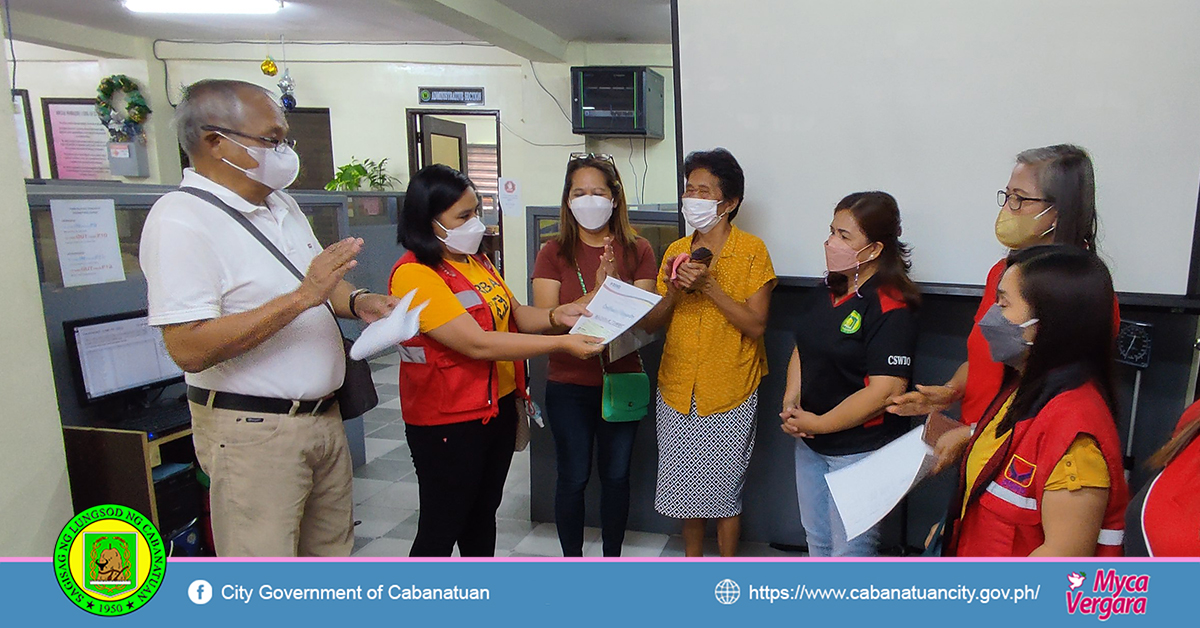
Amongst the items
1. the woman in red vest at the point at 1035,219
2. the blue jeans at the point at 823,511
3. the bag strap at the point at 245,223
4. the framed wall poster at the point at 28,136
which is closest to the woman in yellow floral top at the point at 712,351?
the blue jeans at the point at 823,511

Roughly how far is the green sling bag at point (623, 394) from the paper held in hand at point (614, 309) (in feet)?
0.86

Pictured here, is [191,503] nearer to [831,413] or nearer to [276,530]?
[276,530]

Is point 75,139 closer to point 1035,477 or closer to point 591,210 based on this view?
point 591,210

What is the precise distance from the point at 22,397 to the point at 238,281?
64 cm

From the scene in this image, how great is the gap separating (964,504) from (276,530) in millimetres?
1275

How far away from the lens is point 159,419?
6.74 ft

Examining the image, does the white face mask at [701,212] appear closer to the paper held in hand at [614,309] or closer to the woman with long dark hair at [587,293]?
the woman with long dark hair at [587,293]

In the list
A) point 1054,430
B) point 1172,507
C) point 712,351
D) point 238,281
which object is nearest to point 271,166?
point 238,281

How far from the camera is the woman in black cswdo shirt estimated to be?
59.4 inches

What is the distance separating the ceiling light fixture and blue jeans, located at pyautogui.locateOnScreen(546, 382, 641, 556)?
4620 millimetres

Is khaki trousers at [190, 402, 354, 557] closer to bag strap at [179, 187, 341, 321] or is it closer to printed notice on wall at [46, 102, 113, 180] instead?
bag strap at [179, 187, 341, 321]

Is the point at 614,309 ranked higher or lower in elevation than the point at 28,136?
lower
